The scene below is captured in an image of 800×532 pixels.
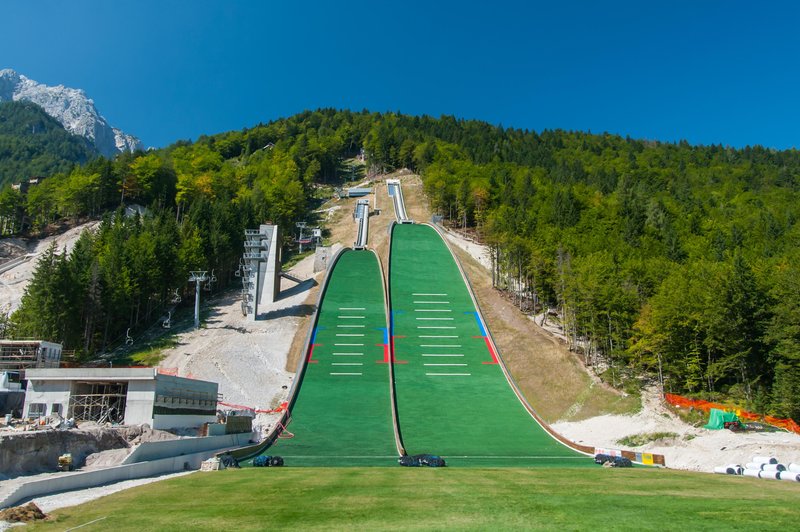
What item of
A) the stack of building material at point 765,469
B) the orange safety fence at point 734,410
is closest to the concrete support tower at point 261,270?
the orange safety fence at point 734,410

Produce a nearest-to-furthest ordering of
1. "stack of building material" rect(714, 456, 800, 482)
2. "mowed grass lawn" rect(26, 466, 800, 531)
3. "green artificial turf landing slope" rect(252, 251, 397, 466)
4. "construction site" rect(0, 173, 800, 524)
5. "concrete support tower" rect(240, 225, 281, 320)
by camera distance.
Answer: "mowed grass lawn" rect(26, 466, 800, 531), "stack of building material" rect(714, 456, 800, 482), "construction site" rect(0, 173, 800, 524), "green artificial turf landing slope" rect(252, 251, 397, 466), "concrete support tower" rect(240, 225, 281, 320)

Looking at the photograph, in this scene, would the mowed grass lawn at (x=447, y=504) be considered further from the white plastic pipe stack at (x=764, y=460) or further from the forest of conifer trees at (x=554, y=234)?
the forest of conifer trees at (x=554, y=234)

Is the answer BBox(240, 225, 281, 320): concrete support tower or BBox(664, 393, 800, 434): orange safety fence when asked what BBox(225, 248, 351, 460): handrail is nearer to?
BBox(240, 225, 281, 320): concrete support tower

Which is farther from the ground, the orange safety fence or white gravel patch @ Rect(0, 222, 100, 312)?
white gravel patch @ Rect(0, 222, 100, 312)

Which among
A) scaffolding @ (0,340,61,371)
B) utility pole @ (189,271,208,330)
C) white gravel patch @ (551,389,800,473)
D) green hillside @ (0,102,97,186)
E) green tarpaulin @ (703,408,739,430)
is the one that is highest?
green hillside @ (0,102,97,186)

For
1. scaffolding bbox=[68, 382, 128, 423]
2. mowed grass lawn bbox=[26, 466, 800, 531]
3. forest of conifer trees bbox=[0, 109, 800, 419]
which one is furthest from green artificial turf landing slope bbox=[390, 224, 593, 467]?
scaffolding bbox=[68, 382, 128, 423]

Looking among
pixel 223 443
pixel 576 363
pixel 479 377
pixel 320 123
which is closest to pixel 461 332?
pixel 479 377
